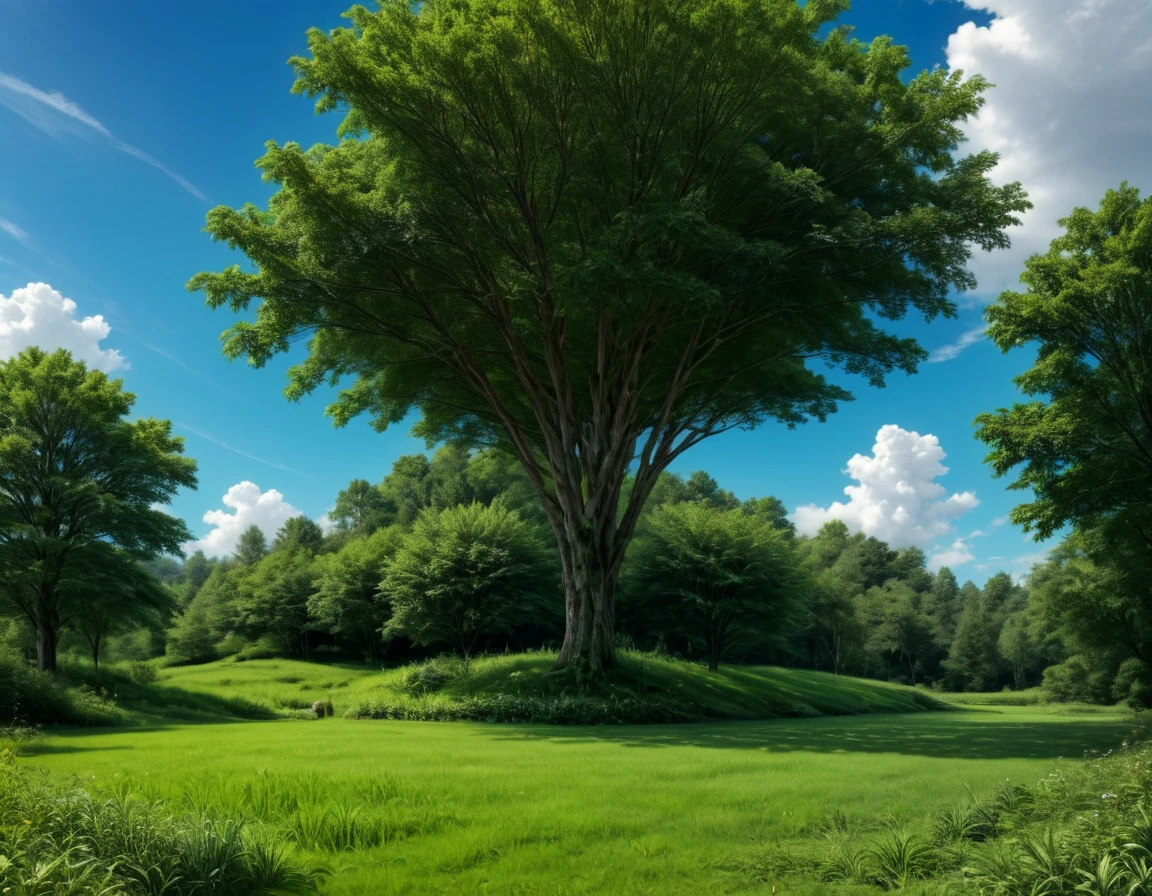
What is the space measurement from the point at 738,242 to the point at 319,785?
41.4ft

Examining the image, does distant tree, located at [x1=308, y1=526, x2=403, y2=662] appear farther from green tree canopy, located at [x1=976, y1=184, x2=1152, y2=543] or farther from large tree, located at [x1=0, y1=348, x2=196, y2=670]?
green tree canopy, located at [x1=976, y1=184, x2=1152, y2=543]

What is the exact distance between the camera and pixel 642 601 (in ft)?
113

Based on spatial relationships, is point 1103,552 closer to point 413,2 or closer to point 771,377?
point 771,377

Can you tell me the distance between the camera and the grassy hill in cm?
1894

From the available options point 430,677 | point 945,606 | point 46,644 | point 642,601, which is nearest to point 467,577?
point 642,601

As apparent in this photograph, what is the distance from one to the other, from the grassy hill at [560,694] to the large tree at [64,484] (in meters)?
5.29

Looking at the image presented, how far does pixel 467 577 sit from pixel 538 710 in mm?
20103

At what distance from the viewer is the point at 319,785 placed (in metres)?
6.99

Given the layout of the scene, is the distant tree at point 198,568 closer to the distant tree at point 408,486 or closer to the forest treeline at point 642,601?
the forest treeline at point 642,601

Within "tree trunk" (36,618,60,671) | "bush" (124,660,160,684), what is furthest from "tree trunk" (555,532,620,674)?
"tree trunk" (36,618,60,671)

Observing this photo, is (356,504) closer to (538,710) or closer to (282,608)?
(282,608)

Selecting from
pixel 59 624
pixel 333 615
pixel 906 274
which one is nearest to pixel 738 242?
pixel 906 274

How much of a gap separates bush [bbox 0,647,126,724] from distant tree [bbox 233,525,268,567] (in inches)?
3097

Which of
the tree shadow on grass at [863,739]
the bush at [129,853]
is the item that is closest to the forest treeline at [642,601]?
the tree shadow on grass at [863,739]
